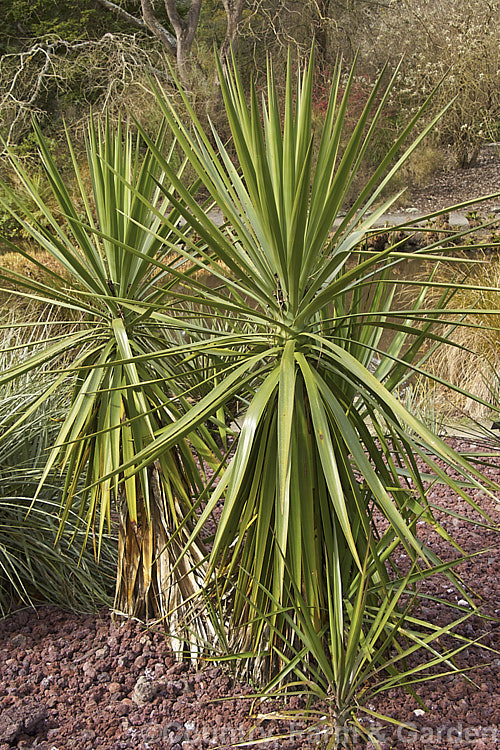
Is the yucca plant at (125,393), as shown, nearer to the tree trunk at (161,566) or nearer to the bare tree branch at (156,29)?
the tree trunk at (161,566)

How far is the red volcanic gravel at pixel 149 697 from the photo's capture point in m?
1.88

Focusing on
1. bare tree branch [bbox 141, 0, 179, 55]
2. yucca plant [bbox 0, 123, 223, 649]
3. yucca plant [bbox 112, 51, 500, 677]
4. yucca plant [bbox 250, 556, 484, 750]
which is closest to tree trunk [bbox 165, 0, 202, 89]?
bare tree branch [bbox 141, 0, 179, 55]

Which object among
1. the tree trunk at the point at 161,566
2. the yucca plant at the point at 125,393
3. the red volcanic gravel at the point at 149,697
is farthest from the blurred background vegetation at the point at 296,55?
the red volcanic gravel at the point at 149,697

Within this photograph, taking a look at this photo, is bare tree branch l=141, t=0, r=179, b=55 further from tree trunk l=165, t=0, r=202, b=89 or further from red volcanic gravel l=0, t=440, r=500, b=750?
red volcanic gravel l=0, t=440, r=500, b=750

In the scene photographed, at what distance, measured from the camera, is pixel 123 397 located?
7.32ft

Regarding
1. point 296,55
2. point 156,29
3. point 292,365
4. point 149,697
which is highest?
point 156,29

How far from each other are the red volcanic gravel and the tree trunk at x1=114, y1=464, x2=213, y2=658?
0.09 metres

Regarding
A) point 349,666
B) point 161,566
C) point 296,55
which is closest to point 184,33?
point 296,55

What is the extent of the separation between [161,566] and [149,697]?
41 cm

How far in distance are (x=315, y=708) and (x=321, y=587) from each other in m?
0.35

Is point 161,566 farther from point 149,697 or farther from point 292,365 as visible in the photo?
point 292,365

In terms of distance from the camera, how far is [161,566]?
7.71ft

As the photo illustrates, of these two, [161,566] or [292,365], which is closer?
[292,365]

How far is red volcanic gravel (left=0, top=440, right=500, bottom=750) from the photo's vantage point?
1.88m
